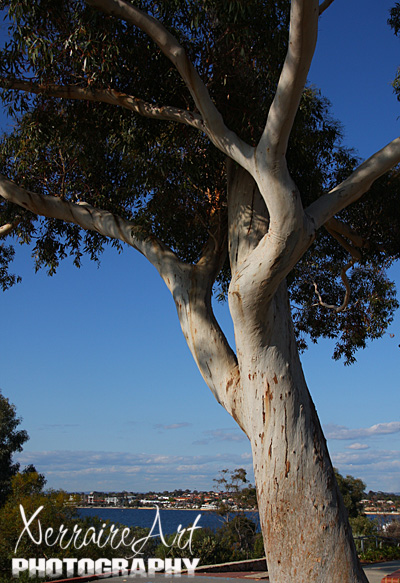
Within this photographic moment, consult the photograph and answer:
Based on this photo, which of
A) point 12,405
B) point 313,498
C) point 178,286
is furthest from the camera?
point 12,405

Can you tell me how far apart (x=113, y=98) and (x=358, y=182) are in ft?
10.5

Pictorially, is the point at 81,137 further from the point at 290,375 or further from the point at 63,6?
the point at 290,375

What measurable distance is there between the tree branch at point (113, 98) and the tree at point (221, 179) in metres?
0.02

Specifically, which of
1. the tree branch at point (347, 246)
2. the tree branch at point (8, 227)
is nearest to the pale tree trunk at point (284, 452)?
the tree branch at point (347, 246)

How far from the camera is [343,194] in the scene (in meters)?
6.06

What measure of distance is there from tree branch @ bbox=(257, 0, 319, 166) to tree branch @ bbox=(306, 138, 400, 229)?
2.87ft

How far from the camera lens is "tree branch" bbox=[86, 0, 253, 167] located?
19.4 feet

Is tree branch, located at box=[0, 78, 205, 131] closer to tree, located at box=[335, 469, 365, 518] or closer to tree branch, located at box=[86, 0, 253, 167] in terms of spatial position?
tree branch, located at box=[86, 0, 253, 167]

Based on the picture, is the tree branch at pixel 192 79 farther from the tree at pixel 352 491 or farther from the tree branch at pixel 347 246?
the tree at pixel 352 491

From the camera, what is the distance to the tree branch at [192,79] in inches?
232

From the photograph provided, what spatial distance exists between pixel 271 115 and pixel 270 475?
3.33 meters

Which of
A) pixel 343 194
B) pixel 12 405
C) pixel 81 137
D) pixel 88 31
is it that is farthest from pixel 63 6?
pixel 12 405

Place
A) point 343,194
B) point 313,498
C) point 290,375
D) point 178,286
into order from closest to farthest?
point 313,498 < point 290,375 < point 343,194 < point 178,286

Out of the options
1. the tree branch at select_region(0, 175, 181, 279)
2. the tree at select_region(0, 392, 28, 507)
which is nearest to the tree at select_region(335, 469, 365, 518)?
the tree at select_region(0, 392, 28, 507)
